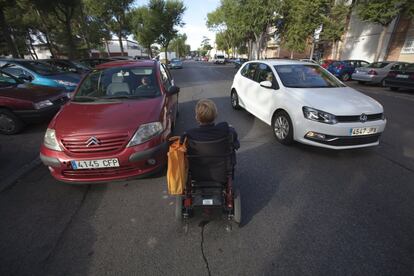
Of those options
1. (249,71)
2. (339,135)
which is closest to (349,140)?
(339,135)

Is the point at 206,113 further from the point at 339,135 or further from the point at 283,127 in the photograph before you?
the point at 283,127

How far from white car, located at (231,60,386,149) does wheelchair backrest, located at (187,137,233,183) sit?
215 centimetres

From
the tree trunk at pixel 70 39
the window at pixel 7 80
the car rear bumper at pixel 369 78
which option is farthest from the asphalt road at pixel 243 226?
the tree trunk at pixel 70 39

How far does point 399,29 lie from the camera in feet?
63.3

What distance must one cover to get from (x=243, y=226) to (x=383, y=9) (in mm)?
18416

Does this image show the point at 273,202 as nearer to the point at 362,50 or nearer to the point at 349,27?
the point at 362,50

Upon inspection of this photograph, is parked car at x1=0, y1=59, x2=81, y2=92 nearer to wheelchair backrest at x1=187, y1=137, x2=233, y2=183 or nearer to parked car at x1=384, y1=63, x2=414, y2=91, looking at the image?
wheelchair backrest at x1=187, y1=137, x2=233, y2=183

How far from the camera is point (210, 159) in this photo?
2168 millimetres

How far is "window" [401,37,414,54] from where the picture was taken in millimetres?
18484

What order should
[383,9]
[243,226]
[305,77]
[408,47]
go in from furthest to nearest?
1. [408,47]
2. [383,9]
3. [305,77]
4. [243,226]

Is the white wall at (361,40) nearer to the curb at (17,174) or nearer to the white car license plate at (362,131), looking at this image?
the white car license plate at (362,131)

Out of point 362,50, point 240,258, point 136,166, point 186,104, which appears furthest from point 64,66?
point 362,50

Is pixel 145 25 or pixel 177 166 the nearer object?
pixel 177 166

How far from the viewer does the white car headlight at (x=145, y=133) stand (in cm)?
281
